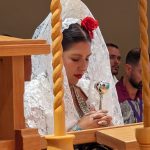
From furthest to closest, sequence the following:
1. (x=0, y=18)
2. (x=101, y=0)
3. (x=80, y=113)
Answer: (x=101, y=0) < (x=0, y=18) < (x=80, y=113)

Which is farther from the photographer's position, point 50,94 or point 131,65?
point 131,65

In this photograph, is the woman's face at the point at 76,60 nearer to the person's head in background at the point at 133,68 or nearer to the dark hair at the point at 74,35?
the dark hair at the point at 74,35

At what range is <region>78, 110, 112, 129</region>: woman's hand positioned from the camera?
5.07ft

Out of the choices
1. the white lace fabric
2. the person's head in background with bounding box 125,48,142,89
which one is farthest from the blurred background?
the white lace fabric

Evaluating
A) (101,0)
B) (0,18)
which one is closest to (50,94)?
(0,18)

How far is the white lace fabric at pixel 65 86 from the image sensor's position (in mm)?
1550

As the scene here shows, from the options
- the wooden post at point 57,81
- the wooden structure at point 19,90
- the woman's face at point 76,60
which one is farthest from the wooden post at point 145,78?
the woman's face at point 76,60

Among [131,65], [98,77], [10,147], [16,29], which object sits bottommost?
[10,147]

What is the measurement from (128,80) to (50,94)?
130 cm

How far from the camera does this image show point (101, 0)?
4059mm

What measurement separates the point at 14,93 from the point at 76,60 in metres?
1.11

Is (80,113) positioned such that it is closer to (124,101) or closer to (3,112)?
(124,101)

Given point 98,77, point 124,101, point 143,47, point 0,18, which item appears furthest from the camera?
point 0,18

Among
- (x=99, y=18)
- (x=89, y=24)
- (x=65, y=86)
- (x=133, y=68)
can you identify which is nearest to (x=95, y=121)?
(x=65, y=86)
